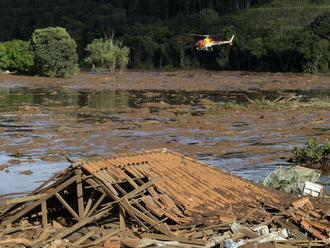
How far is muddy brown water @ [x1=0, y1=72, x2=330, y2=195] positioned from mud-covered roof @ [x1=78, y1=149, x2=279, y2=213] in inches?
192

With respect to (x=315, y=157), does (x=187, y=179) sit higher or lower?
higher

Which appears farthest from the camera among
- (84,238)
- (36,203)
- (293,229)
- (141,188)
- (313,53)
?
(313,53)

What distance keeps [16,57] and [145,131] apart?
165ft

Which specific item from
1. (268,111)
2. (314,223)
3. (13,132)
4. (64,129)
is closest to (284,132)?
(268,111)

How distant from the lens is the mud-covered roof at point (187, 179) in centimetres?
946

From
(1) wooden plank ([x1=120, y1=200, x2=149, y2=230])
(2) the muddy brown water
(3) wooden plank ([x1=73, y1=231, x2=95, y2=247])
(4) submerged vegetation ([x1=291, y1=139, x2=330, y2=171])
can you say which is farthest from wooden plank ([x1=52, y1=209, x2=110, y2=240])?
(4) submerged vegetation ([x1=291, y1=139, x2=330, y2=171])

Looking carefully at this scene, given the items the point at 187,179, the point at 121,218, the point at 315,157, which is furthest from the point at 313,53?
the point at 121,218

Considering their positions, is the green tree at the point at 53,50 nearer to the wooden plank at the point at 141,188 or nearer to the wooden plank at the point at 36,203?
the wooden plank at the point at 36,203

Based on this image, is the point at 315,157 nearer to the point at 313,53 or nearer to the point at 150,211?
the point at 150,211

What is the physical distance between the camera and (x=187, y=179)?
34.0 ft

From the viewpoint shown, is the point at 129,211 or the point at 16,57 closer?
the point at 129,211

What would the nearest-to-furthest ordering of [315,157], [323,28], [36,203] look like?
[36,203] → [315,157] → [323,28]

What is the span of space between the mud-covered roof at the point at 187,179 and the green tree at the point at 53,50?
5462 centimetres

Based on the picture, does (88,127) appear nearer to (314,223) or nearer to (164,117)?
(164,117)
